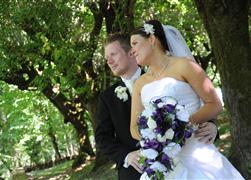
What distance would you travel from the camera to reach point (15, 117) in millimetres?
28047

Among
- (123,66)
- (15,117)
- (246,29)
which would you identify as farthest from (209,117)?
(15,117)

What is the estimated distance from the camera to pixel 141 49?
11.4ft

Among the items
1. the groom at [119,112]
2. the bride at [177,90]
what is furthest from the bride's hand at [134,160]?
the bride at [177,90]

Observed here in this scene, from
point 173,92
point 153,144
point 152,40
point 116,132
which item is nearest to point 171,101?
point 173,92

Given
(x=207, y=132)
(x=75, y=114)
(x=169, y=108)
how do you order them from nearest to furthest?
(x=169, y=108)
(x=207, y=132)
(x=75, y=114)

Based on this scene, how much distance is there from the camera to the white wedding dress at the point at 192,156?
3467 millimetres

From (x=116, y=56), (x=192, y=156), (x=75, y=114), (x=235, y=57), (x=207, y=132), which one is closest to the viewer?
(x=207, y=132)

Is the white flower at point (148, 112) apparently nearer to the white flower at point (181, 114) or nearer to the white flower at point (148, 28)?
the white flower at point (181, 114)

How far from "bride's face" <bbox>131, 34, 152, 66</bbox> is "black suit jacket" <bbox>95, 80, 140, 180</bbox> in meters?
0.45

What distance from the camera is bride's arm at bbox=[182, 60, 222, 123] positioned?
10.9ft

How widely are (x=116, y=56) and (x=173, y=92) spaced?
531 millimetres

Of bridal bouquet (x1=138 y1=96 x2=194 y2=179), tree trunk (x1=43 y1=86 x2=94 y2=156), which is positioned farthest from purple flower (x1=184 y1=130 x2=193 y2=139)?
tree trunk (x1=43 y1=86 x2=94 y2=156)

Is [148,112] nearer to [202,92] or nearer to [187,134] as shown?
[187,134]

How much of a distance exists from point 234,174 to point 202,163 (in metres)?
0.27
